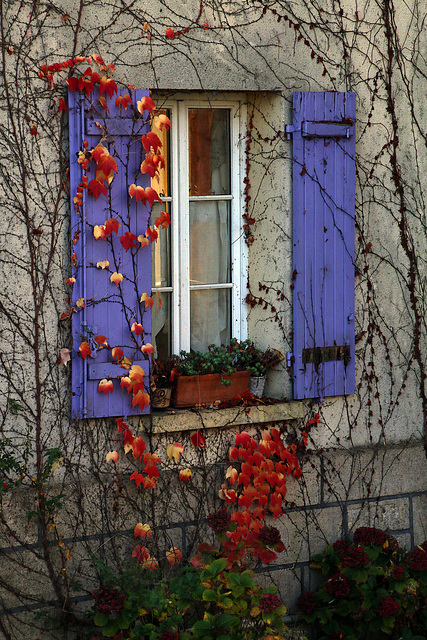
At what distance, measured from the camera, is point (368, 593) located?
4.12 m

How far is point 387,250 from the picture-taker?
14.7 feet

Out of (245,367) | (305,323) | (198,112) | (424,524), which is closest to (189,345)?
(245,367)

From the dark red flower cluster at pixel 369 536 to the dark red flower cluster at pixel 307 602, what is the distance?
0.39 metres

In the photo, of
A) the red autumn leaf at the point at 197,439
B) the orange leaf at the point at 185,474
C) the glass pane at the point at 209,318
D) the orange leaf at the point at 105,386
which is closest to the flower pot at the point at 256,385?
the glass pane at the point at 209,318

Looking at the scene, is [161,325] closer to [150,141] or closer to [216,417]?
[216,417]

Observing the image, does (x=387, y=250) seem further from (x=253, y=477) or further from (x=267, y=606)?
(x=267, y=606)

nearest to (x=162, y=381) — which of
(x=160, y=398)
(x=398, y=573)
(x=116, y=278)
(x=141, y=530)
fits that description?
(x=160, y=398)

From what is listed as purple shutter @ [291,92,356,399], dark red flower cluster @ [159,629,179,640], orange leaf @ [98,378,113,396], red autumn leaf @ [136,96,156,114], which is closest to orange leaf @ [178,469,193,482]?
orange leaf @ [98,378,113,396]

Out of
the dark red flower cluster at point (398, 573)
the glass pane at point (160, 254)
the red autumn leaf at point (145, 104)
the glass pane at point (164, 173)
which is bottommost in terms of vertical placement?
the dark red flower cluster at point (398, 573)

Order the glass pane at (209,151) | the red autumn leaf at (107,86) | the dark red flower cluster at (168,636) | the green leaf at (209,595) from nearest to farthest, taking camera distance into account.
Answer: the dark red flower cluster at (168,636) → the green leaf at (209,595) → the red autumn leaf at (107,86) → the glass pane at (209,151)

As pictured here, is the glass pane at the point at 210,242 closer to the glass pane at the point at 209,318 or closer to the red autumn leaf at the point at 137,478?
the glass pane at the point at 209,318

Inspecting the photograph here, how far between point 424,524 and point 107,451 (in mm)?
2074

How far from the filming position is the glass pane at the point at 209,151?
165 inches

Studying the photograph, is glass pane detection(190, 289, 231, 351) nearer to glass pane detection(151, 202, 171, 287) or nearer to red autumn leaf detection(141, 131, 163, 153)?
glass pane detection(151, 202, 171, 287)
